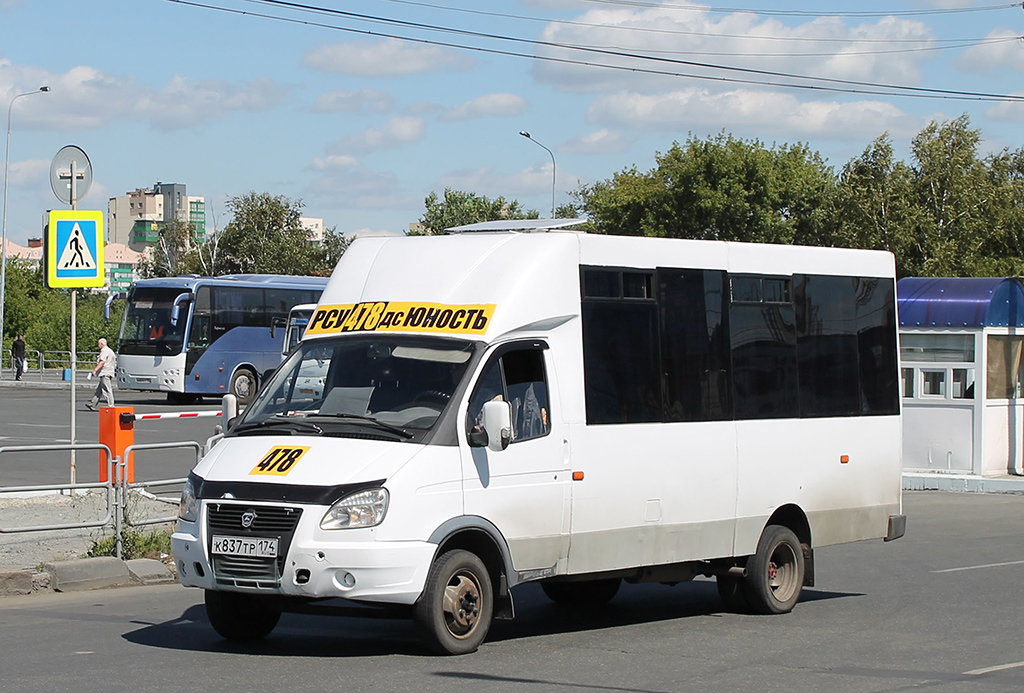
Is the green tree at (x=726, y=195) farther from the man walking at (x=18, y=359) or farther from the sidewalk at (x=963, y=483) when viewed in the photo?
the sidewalk at (x=963, y=483)

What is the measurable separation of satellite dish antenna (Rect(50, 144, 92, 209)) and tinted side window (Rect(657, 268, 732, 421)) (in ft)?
27.5

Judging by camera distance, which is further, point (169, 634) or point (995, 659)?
point (169, 634)

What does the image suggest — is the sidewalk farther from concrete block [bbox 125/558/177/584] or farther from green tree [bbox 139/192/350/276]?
green tree [bbox 139/192/350/276]

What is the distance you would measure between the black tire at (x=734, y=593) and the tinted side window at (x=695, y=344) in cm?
135

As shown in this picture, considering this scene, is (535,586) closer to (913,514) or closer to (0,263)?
(913,514)

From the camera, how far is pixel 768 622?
34.3 feet

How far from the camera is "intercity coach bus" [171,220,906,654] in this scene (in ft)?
26.6

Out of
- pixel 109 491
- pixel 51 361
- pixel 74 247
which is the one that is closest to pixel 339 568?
pixel 109 491

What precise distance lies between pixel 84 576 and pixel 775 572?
598 centimetres

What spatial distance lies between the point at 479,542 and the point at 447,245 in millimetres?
2116

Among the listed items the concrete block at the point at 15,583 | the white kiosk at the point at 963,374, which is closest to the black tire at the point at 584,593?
the concrete block at the point at 15,583

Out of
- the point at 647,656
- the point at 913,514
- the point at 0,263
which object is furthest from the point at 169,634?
the point at 0,263

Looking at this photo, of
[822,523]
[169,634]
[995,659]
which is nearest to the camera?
[995,659]

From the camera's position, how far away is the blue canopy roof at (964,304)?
78.3 feet
